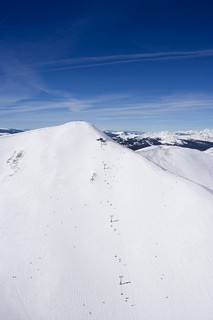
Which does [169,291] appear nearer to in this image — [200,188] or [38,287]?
[38,287]

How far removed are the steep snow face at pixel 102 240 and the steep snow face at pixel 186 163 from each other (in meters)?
33.1

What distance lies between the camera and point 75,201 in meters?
33.5

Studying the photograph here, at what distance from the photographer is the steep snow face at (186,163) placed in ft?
230

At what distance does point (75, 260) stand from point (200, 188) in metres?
16.8

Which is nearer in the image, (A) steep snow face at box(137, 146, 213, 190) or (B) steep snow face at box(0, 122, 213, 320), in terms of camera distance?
(B) steep snow face at box(0, 122, 213, 320)

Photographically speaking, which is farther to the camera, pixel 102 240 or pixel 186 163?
pixel 186 163

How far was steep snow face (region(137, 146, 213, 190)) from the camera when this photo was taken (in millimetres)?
70075

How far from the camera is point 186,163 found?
258 feet

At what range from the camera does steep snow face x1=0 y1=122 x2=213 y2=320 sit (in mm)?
21469

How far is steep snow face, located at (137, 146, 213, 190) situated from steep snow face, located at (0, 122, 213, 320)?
33.1 meters

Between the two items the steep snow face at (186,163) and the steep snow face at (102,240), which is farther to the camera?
the steep snow face at (186,163)

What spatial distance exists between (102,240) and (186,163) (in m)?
56.3

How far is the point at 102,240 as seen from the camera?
27.8m

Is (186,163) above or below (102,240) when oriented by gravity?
above
